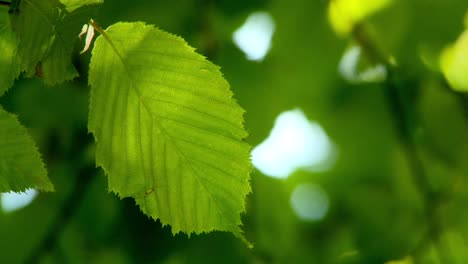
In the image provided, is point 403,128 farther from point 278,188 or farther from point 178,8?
point 178,8

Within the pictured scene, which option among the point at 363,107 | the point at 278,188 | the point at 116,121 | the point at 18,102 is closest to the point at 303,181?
the point at 278,188

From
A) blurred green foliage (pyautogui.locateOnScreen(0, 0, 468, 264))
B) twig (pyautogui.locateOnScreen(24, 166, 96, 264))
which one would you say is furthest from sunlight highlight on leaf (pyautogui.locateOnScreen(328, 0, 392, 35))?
twig (pyautogui.locateOnScreen(24, 166, 96, 264))

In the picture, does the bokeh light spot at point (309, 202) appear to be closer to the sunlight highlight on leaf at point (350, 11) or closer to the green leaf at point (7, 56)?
the sunlight highlight on leaf at point (350, 11)

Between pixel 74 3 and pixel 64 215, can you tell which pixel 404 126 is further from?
pixel 74 3

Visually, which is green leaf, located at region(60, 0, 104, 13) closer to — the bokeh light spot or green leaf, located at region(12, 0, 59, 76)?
green leaf, located at region(12, 0, 59, 76)

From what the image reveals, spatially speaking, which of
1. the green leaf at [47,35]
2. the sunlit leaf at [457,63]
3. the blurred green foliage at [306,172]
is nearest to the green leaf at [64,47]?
the green leaf at [47,35]

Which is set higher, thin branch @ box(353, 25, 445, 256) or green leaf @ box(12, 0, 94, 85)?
green leaf @ box(12, 0, 94, 85)
